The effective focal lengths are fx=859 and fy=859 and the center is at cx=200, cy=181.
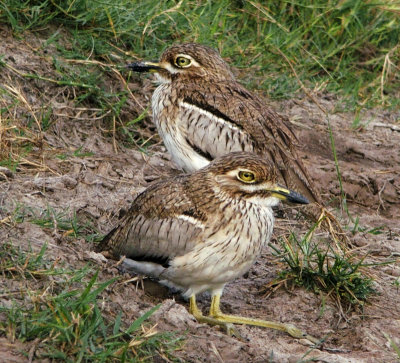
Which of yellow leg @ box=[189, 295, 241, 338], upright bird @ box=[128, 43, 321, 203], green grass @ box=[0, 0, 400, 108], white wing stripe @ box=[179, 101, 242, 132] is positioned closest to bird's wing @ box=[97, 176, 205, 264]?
yellow leg @ box=[189, 295, 241, 338]

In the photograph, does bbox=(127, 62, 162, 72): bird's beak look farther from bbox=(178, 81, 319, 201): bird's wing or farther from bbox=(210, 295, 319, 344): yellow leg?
bbox=(210, 295, 319, 344): yellow leg

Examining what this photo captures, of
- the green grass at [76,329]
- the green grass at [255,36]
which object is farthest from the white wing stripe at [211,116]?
the green grass at [76,329]

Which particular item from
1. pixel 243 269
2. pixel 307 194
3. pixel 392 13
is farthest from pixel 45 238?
pixel 392 13

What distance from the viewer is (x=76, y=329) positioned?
367cm

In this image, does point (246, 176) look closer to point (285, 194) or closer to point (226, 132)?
point (285, 194)

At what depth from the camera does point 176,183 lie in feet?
16.1

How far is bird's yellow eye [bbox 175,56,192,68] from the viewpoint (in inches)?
247

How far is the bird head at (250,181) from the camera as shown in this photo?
15.5 ft

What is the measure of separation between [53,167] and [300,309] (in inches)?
78.4

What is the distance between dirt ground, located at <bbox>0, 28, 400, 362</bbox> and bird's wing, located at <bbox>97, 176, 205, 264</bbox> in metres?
0.18

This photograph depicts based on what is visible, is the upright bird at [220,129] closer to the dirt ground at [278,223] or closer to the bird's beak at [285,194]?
the dirt ground at [278,223]

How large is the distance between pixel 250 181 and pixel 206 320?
2.61 ft

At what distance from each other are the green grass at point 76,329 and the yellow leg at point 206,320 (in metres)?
0.55

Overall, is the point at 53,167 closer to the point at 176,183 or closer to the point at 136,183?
the point at 136,183
